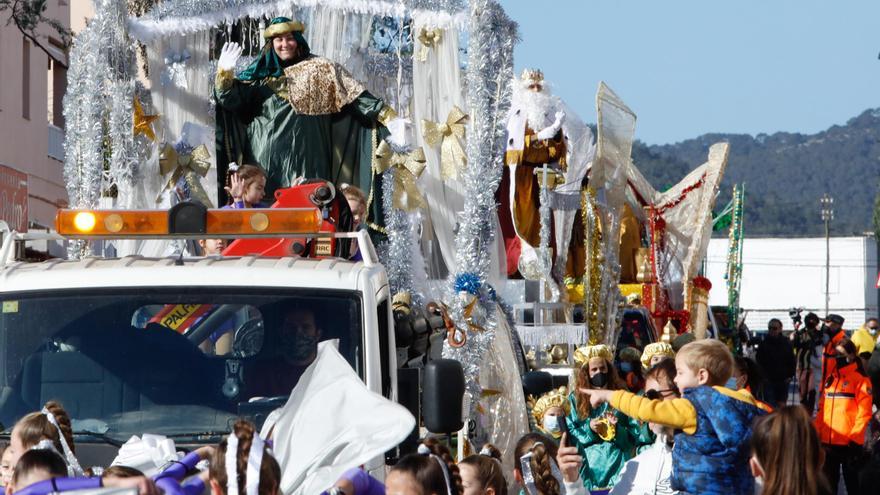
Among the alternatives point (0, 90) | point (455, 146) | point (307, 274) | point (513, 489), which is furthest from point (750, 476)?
point (0, 90)

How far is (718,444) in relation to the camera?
232 inches

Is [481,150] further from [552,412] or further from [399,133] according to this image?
[552,412]

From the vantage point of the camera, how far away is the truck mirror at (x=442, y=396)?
6246mm

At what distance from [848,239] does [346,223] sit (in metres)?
70.2

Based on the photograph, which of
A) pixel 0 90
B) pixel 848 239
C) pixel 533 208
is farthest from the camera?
pixel 848 239

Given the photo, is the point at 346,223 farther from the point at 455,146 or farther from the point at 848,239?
the point at 848,239

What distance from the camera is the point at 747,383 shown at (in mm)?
8672

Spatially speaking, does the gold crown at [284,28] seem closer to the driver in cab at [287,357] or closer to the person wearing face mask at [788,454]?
the driver in cab at [287,357]

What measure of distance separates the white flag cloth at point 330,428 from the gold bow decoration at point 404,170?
670cm

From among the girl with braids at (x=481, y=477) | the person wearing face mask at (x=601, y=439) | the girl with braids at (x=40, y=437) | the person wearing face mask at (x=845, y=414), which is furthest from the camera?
the person wearing face mask at (x=845, y=414)

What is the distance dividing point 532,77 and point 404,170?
7296mm

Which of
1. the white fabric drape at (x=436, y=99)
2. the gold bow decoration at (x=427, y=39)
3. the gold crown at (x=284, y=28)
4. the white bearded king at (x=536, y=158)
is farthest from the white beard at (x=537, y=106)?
the gold crown at (x=284, y=28)

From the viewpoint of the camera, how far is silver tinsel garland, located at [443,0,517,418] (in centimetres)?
1178

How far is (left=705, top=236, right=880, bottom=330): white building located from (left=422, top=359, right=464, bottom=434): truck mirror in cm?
6244
